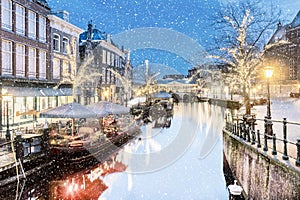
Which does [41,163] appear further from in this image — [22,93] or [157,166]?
[22,93]

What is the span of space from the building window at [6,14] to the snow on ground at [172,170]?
40.1 ft

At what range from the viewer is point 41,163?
13.2m

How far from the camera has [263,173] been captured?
8.02 metres

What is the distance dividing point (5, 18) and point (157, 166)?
14988 mm

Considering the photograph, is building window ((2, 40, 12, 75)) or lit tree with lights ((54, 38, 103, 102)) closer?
building window ((2, 40, 12, 75))

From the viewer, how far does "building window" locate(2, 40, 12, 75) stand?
21.3 metres

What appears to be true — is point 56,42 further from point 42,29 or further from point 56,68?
point 42,29

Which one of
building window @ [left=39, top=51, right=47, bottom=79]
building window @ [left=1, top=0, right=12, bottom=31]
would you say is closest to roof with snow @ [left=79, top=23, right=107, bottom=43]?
building window @ [left=39, top=51, right=47, bottom=79]

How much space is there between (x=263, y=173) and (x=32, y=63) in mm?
21944

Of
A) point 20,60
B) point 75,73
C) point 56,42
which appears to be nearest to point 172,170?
point 20,60

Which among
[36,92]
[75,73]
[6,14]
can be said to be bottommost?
[36,92]

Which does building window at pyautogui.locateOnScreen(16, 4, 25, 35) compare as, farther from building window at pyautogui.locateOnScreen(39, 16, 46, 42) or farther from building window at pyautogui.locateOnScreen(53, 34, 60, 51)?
building window at pyautogui.locateOnScreen(53, 34, 60, 51)

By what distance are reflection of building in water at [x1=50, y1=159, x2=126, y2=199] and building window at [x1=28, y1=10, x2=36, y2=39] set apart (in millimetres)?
14643

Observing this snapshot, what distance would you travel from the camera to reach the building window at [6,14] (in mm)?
20719
